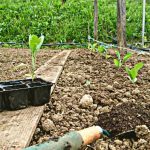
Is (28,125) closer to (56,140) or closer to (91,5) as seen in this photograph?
(56,140)

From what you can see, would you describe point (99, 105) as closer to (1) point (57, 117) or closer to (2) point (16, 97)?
(1) point (57, 117)

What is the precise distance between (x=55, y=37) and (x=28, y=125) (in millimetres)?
8113

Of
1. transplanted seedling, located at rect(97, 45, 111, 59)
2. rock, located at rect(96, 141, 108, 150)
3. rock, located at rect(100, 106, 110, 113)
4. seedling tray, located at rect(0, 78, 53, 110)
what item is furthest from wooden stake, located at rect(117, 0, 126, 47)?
rock, located at rect(96, 141, 108, 150)

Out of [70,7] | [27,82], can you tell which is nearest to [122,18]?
[27,82]

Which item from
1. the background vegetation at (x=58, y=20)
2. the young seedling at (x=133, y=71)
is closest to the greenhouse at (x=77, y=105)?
the young seedling at (x=133, y=71)

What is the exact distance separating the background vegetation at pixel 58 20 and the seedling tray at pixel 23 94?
7420 mm

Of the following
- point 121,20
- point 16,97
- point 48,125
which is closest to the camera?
point 48,125

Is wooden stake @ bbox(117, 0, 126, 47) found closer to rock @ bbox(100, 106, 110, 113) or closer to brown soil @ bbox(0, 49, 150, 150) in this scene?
brown soil @ bbox(0, 49, 150, 150)

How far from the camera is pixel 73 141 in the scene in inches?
61.1

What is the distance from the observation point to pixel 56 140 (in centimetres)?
153

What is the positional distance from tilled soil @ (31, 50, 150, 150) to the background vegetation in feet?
21.6

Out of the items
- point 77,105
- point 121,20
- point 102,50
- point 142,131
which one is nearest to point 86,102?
point 77,105

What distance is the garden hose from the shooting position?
4.84 ft

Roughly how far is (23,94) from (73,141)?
0.78 metres
